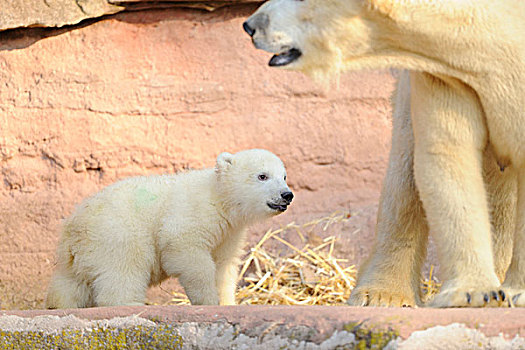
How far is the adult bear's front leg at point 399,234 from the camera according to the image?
131 inches

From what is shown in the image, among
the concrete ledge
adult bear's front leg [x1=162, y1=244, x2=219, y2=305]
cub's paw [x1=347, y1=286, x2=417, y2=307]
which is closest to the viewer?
the concrete ledge

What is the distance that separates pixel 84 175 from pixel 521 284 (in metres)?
3.06

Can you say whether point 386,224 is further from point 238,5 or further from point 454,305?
point 238,5

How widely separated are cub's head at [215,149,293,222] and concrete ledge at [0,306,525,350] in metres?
1.04

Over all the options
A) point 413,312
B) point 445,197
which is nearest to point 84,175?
point 445,197

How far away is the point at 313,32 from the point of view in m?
2.78

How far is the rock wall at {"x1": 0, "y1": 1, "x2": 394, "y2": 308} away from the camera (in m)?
4.98

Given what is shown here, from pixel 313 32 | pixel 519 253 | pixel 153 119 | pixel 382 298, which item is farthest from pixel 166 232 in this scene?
pixel 153 119

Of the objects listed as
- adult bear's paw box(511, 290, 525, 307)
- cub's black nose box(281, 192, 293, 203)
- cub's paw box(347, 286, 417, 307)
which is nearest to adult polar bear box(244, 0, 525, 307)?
adult bear's paw box(511, 290, 525, 307)

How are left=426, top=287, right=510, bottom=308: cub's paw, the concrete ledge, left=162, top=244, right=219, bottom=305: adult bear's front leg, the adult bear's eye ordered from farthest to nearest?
1. the adult bear's eye
2. left=162, top=244, right=219, bottom=305: adult bear's front leg
3. left=426, top=287, right=510, bottom=308: cub's paw
4. the concrete ledge

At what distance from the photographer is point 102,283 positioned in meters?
3.47

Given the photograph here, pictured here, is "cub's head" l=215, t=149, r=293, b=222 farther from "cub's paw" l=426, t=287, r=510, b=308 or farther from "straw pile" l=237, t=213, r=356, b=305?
"cub's paw" l=426, t=287, r=510, b=308

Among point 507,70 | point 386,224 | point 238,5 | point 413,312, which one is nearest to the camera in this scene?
point 413,312

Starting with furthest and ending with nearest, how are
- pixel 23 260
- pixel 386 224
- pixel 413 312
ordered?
pixel 23 260 → pixel 386 224 → pixel 413 312
